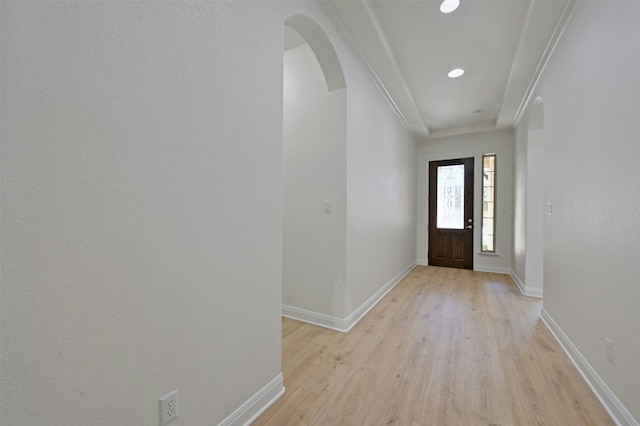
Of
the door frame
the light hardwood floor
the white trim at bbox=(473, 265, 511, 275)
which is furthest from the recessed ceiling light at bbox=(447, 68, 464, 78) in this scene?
the white trim at bbox=(473, 265, 511, 275)

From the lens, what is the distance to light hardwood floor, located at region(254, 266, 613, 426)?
1546mm

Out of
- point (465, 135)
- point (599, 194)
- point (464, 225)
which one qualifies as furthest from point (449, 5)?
point (464, 225)

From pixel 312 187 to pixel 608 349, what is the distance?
2.42 m

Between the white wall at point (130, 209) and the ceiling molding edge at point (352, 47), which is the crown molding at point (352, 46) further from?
the white wall at point (130, 209)

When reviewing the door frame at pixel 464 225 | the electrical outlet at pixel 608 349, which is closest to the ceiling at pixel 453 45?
the door frame at pixel 464 225

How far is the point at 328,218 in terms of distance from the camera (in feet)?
8.86

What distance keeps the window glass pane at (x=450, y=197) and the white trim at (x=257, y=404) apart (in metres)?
5.01

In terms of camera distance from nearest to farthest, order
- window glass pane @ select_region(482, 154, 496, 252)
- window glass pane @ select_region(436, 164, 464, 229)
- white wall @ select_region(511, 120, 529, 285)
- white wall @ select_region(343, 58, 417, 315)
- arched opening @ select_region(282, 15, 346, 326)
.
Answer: arched opening @ select_region(282, 15, 346, 326) < white wall @ select_region(343, 58, 417, 315) < white wall @ select_region(511, 120, 529, 285) < window glass pane @ select_region(482, 154, 496, 252) < window glass pane @ select_region(436, 164, 464, 229)

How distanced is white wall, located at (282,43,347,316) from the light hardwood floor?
16.7 inches

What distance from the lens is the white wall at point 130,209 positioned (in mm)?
747

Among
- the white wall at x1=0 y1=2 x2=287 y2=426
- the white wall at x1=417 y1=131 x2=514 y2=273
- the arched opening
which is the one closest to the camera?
the white wall at x1=0 y1=2 x2=287 y2=426

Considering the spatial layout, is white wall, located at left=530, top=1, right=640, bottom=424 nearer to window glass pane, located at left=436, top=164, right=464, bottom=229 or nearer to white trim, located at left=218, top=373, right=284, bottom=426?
white trim, located at left=218, top=373, right=284, bottom=426

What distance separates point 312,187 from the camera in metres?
2.80

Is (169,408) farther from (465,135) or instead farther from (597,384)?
(465,135)
